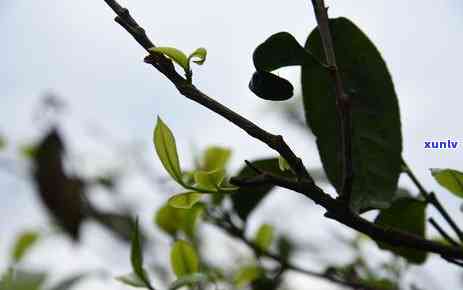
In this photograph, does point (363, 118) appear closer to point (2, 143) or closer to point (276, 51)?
point (276, 51)

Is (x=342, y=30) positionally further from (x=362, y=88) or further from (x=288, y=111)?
(x=288, y=111)

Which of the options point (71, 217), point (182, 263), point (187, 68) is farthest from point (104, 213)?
point (187, 68)

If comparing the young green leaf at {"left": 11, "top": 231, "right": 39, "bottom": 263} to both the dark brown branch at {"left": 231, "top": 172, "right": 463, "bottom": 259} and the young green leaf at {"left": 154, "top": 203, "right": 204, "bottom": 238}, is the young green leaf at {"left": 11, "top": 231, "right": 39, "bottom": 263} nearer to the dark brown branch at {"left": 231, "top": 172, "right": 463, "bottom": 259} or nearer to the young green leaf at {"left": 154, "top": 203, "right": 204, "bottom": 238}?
the young green leaf at {"left": 154, "top": 203, "right": 204, "bottom": 238}

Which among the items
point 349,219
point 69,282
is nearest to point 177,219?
point 69,282

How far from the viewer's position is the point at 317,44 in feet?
1.76

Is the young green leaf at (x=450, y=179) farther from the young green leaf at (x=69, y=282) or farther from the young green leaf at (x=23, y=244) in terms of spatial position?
the young green leaf at (x=23, y=244)

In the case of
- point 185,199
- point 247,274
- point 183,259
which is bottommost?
point 247,274

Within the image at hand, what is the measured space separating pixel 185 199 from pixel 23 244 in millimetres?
557

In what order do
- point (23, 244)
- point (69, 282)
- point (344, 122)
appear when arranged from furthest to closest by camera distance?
point (23, 244)
point (69, 282)
point (344, 122)

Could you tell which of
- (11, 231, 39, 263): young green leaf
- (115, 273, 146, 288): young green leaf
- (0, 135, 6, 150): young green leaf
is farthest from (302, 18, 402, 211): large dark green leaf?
(0, 135, 6, 150): young green leaf

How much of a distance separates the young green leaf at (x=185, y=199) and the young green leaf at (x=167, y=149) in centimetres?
1

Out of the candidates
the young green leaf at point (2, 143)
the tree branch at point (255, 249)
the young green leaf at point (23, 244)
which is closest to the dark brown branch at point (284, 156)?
the tree branch at point (255, 249)

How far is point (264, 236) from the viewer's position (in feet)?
2.73

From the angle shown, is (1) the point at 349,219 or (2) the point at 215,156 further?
(2) the point at 215,156
